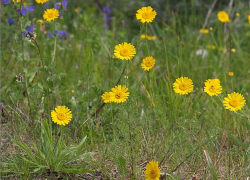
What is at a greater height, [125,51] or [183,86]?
[125,51]

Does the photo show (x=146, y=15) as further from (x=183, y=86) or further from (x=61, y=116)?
(x=61, y=116)

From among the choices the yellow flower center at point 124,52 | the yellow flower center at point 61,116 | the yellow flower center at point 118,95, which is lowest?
the yellow flower center at point 61,116

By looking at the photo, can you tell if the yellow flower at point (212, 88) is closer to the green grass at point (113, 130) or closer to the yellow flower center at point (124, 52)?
the green grass at point (113, 130)

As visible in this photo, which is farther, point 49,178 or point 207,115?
point 207,115

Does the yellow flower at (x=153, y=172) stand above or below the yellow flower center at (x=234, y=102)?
below

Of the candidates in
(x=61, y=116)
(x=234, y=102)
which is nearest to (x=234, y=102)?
(x=234, y=102)

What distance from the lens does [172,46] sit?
3668 mm

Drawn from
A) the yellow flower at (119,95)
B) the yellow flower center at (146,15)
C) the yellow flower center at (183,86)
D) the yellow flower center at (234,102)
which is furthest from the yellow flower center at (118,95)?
the yellow flower center at (234,102)

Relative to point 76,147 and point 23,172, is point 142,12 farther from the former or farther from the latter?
point 23,172

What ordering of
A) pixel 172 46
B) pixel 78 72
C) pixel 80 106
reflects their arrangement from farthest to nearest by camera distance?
→ pixel 172 46, pixel 78 72, pixel 80 106

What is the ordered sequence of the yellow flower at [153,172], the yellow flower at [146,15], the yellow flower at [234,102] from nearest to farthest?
the yellow flower at [153,172]
the yellow flower at [234,102]
the yellow flower at [146,15]

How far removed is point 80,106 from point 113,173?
50 cm

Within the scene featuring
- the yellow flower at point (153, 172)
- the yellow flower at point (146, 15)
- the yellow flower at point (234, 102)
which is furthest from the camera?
the yellow flower at point (146, 15)

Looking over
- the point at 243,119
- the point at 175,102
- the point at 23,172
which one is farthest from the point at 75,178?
the point at 243,119
